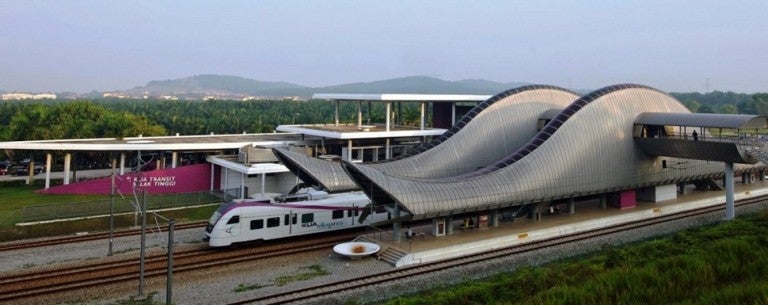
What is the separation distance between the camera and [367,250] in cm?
2806

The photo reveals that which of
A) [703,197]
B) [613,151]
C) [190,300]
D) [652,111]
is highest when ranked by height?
[652,111]

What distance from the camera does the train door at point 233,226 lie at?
29.0m

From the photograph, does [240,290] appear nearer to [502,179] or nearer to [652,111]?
[502,179]

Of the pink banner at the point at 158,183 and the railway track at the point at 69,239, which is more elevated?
the pink banner at the point at 158,183

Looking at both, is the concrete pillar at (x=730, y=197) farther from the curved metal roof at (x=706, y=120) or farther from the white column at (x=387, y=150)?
the white column at (x=387, y=150)

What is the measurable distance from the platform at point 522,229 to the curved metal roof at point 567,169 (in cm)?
160

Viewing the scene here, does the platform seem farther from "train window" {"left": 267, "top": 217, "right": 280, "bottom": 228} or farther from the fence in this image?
the fence

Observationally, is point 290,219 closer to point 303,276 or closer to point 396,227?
point 396,227

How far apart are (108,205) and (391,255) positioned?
2238 cm

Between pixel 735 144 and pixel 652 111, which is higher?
pixel 652 111

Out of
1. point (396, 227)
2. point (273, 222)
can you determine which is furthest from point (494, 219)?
point (273, 222)

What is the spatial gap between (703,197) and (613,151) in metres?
11.3

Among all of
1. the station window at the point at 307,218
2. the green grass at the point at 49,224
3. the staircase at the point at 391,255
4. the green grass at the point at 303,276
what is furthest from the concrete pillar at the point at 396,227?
the green grass at the point at 49,224

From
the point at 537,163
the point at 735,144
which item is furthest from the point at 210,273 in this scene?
the point at 735,144
